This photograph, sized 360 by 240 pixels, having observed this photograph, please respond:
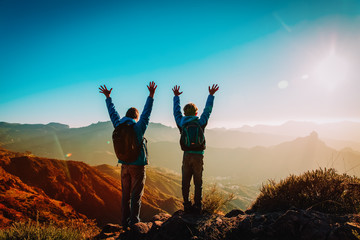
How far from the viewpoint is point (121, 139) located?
3906 mm

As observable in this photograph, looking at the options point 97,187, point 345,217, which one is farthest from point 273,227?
point 97,187

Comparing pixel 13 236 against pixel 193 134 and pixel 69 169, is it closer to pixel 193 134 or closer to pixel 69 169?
pixel 193 134

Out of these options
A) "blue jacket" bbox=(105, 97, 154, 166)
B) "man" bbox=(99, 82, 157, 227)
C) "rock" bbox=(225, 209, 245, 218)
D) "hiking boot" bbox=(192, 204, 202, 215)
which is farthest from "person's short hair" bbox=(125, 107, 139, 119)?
"rock" bbox=(225, 209, 245, 218)

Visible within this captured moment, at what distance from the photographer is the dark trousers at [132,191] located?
3.97 m

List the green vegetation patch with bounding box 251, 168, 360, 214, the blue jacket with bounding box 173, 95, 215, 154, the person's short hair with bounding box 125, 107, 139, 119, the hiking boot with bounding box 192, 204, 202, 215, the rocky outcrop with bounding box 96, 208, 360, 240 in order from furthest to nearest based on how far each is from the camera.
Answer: the person's short hair with bounding box 125, 107, 139, 119, the blue jacket with bounding box 173, 95, 215, 154, the hiking boot with bounding box 192, 204, 202, 215, the green vegetation patch with bounding box 251, 168, 360, 214, the rocky outcrop with bounding box 96, 208, 360, 240

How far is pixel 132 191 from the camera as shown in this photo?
3990 millimetres

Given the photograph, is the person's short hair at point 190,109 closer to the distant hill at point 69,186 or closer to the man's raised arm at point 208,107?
the man's raised arm at point 208,107

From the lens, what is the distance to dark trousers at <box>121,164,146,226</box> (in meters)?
3.97

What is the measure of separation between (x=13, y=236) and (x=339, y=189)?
6.42 metres

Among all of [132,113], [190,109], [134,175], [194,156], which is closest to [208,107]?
[190,109]

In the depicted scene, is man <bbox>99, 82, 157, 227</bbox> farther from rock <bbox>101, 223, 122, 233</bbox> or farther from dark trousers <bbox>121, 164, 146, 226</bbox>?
rock <bbox>101, 223, 122, 233</bbox>

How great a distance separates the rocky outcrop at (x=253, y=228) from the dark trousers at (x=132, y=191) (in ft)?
0.99

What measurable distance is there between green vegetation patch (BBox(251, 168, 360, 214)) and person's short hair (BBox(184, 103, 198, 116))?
8.75 feet

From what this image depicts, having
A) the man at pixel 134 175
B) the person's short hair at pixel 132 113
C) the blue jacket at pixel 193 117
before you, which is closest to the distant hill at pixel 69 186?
the man at pixel 134 175
